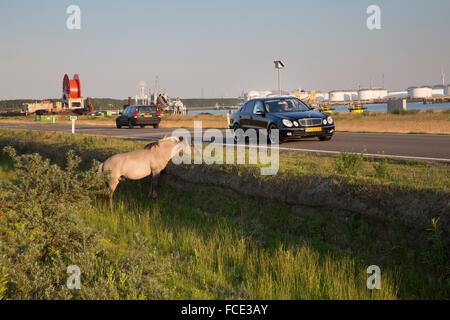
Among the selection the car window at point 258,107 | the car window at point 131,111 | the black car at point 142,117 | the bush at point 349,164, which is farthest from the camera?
the car window at point 131,111

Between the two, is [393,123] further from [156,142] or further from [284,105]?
[156,142]

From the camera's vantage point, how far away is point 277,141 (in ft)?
51.7

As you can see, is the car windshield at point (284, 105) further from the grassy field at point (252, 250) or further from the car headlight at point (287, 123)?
the grassy field at point (252, 250)

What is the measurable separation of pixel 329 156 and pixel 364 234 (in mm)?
5406

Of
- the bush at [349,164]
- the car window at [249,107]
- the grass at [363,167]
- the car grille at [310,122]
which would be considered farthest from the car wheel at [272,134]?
the bush at [349,164]

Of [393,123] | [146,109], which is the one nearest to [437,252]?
[146,109]

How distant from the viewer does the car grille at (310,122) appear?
15.7m

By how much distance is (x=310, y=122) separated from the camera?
15.8m

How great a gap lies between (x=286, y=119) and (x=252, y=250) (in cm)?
930

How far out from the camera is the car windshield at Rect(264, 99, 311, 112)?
1689 centimetres

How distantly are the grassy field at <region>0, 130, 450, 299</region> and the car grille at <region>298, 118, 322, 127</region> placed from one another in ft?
19.5

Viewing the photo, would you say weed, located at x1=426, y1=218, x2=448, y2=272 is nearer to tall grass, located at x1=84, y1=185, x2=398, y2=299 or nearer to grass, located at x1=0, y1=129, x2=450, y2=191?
tall grass, located at x1=84, y1=185, x2=398, y2=299
